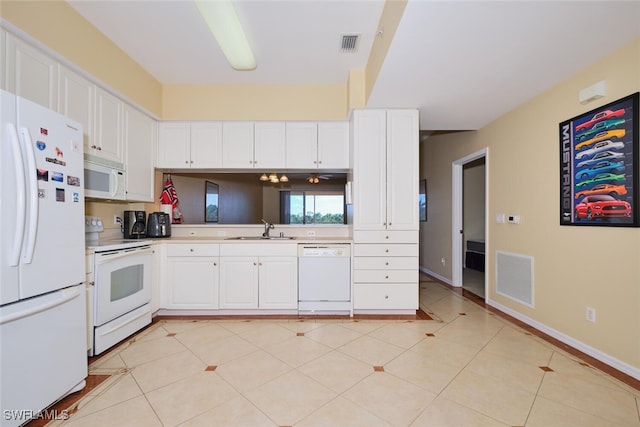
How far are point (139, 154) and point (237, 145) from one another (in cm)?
108

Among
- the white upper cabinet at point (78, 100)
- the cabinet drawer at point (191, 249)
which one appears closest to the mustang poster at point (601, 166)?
the cabinet drawer at point (191, 249)

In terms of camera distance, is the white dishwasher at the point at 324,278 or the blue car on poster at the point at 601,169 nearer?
the blue car on poster at the point at 601,169

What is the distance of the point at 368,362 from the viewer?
2207 mm

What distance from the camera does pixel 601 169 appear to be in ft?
7.19

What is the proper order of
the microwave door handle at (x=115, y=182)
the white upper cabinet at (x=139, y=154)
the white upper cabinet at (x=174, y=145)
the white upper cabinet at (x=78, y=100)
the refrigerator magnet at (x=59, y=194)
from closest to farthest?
the refrigerator magnet at (x=59, y=194) → the white upper cabinet at (x=78, y=100) → the microwave door handle at (x=115, y=182) → the white upper cabinet at (x=139, y=154) → the white upper cabinet at (x=174, y=145)

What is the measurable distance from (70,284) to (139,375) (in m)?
0.82

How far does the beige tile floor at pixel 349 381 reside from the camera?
5.29 ft

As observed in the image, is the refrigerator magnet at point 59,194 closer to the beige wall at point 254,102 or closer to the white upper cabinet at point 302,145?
the beige wall at point 254,102

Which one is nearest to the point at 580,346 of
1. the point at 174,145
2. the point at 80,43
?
the point at 174,145

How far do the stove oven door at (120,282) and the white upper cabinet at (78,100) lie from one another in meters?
0.99

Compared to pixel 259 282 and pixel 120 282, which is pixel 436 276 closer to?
pixel 259 282

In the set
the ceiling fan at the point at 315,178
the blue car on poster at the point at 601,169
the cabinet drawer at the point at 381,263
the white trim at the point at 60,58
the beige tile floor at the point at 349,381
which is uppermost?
the white trim at the point at 60,58

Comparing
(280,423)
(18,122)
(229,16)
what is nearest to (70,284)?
(18,122)

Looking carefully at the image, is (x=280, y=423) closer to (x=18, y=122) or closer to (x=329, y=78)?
(x=18, y=122)
